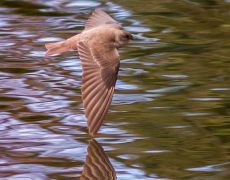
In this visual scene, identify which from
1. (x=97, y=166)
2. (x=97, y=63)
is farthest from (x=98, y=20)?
(x=97, y=166)

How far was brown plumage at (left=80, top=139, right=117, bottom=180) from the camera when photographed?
4.70m

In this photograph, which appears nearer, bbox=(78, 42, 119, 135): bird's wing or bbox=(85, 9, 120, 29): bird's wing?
bbox=(78, 42, 119, 135): bird's wing

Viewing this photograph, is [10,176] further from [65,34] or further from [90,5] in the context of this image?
[90,5]

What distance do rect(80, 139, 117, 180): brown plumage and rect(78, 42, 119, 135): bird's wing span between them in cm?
9

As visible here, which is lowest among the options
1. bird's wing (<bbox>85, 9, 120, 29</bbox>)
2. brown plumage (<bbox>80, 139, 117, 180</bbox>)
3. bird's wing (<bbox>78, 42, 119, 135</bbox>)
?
brown plumage (<bbox>80, 139, 117, 180</bbox>)

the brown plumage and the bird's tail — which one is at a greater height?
the bird's tail

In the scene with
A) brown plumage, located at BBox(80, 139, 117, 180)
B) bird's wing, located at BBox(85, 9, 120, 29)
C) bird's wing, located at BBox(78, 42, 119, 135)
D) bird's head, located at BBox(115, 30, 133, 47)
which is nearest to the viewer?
brown plumage, located at BBox(80, 139, 117, 180)

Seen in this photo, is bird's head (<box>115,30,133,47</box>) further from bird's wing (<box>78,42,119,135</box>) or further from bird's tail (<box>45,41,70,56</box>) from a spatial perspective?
bird's tail (<box>45,41,70,56</box>)

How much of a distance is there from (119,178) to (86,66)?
3.16 feet

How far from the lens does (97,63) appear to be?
5.45m

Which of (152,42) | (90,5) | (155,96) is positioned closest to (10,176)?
(155,96)

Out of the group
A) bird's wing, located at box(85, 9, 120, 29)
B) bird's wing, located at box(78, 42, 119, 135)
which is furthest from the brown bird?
bird's wing, located at box(85, 9, 120, 29)

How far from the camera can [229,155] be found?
4.91 m

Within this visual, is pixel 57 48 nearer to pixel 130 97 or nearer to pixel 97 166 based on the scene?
pixel 130 97
